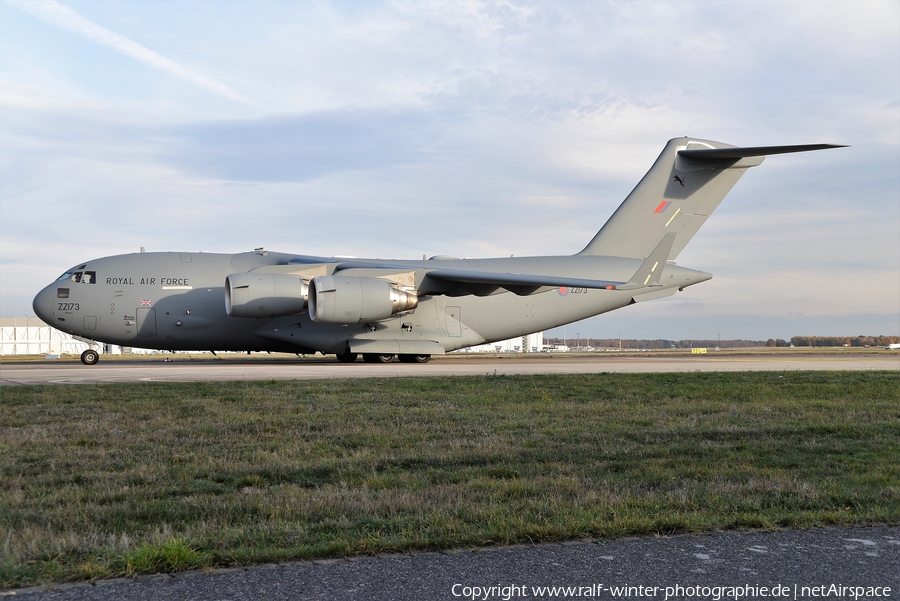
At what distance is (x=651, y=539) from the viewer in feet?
13.7

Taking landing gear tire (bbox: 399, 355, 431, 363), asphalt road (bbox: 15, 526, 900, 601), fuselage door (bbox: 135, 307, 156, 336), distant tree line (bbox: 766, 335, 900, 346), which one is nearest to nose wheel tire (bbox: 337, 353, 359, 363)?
landing gear tire (bbox: 399, 355, 431, 363)

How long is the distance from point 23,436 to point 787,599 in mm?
7324

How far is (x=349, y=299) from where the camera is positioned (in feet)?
66.6

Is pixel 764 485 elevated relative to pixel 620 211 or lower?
lower

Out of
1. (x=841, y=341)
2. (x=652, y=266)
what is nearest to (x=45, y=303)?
(x=652, y=266)

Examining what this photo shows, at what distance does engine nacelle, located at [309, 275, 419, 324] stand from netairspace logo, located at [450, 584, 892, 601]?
17018 millimetres

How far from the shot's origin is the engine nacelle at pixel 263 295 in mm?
→ 20016

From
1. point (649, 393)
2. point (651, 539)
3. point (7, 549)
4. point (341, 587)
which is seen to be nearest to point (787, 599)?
point (651, 539)

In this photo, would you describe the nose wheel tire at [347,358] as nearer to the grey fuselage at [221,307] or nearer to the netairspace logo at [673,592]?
the grey fuselage at [221,307]

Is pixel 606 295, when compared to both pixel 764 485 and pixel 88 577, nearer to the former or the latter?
pixel 764 485

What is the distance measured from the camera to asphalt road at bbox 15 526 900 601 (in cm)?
332

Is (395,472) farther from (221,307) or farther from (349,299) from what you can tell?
(221,307)

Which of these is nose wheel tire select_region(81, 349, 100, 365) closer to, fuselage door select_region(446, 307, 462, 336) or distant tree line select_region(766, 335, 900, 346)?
fuselage door select_region(446, 307, 462, 336)

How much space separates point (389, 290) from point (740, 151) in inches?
469
